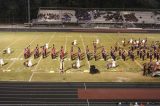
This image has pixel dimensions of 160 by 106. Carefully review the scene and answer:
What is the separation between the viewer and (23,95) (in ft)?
75.0

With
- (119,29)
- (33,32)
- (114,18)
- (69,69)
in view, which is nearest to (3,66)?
(69,69)

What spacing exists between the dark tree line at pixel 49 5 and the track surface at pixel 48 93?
4994 cm

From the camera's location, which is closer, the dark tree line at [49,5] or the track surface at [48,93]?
the track surface at [48,93]

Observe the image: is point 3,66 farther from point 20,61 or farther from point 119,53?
point 119,53

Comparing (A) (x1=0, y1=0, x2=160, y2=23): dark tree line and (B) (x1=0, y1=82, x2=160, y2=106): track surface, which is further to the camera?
(A) (x1=0, y1=0, x2=160, y2=23): dark tree line

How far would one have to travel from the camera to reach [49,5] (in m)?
76.5

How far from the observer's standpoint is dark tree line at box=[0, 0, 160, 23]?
7523 cm

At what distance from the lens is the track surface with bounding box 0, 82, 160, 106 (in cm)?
2145

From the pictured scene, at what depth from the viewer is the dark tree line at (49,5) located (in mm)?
75231

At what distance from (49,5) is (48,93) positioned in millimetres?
54655

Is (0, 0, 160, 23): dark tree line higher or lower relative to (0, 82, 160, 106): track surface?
higher

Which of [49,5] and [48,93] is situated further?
[49,5]

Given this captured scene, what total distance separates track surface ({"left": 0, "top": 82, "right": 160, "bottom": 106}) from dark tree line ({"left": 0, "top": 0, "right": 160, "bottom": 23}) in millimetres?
49944

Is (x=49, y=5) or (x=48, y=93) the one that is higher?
(x=49, y=5)
